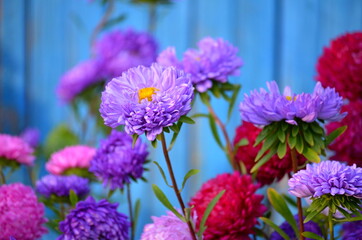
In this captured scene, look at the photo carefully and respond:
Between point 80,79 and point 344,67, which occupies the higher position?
point 80,79

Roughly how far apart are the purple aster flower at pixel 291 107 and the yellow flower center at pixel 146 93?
0.08 metres

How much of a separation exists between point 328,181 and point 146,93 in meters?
0.14

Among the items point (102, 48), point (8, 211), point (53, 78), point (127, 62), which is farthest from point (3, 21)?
point (8, 211)

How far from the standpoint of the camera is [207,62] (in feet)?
1.64

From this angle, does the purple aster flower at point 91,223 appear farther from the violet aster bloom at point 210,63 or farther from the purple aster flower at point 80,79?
the purple aster flower at point 80,79

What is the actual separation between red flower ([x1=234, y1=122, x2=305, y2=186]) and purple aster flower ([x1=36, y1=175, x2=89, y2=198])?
168mm

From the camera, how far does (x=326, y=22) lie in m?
1.22

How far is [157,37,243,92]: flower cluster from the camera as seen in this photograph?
19.5 inches

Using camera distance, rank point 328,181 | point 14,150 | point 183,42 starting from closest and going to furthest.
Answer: point 328,181, point 14,150, point 183,42

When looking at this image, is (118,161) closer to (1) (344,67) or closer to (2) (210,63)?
(2) (210,63)

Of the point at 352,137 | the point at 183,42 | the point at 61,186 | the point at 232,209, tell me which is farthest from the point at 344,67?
the point at 183,42

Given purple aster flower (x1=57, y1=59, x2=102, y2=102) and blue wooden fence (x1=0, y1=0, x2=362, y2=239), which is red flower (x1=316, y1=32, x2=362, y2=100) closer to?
purple aster flower (x1=57, y1=59, x2=102, y2=102)

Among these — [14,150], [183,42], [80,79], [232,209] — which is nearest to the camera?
[232,209]

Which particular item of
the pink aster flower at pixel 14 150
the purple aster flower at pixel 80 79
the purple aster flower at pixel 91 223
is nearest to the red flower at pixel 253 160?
the purple aster flower at pixel 91 223
